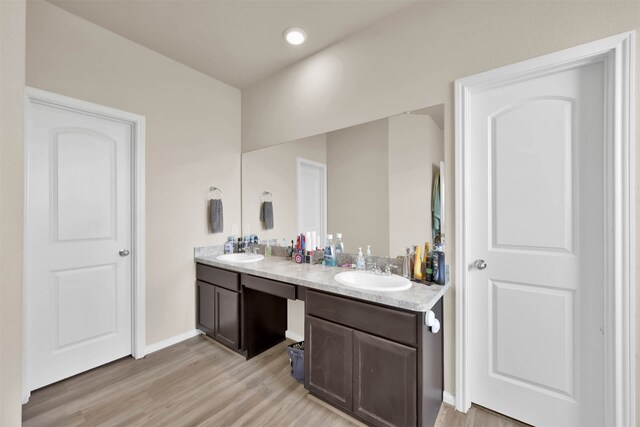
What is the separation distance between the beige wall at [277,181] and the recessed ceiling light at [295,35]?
0.76m

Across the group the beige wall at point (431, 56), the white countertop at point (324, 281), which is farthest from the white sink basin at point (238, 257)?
the beige wall at point (431, 56)

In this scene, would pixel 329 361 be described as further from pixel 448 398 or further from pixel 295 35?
pixel 295 35

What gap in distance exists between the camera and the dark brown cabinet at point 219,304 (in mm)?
2327

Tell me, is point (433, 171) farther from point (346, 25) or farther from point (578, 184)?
point (346, 25)

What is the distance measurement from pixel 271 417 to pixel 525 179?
2.04 m

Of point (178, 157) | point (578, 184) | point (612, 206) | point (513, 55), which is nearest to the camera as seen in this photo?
point (612, 206)

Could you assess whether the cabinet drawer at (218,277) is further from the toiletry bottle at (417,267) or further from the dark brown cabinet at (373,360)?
the toiletry bottle at (417,267)

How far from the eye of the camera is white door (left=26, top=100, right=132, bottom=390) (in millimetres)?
1908

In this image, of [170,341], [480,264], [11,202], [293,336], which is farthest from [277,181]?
[11,202]

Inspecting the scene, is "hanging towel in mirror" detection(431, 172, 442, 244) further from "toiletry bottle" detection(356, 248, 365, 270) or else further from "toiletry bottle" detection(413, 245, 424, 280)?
"toiletry bottle" detection(356, 248, 365, 270)

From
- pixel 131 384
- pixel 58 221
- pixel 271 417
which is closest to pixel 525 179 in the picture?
pixel 271 417

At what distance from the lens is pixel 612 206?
4.32ft

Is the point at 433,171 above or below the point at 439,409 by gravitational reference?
above

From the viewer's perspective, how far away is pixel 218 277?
2.48 meters
